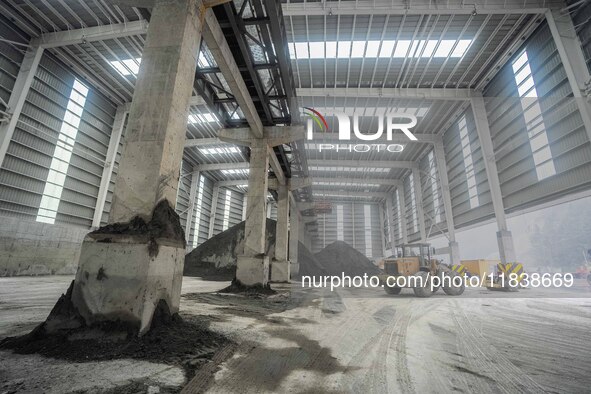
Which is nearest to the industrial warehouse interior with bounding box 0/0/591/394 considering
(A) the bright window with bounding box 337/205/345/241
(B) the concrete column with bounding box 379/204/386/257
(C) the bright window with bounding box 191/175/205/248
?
(C) the bright window with bounding box 191/175/205/248

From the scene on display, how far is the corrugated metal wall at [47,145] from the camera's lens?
541 inches

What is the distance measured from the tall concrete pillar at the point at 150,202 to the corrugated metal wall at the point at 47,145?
15.3 meters

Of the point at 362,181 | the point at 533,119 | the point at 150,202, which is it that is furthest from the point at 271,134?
the point at 362,181

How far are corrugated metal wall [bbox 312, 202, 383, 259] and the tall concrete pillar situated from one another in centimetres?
3757

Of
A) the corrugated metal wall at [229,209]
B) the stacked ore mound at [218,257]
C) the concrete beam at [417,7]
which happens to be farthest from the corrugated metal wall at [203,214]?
the concrete beam at [417,7]

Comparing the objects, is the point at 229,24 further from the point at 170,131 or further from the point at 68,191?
the point at 68,191

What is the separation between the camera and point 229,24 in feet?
24.2

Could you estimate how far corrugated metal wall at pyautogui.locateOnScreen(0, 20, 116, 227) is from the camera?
45.1 feet

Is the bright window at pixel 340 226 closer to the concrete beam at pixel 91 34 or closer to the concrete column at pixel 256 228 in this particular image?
the concrete column at pixel 256 228

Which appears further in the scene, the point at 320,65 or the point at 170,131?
the point at 320,65

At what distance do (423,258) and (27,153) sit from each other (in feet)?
69.1

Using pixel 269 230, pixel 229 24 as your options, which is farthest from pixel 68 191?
pixel 229 24

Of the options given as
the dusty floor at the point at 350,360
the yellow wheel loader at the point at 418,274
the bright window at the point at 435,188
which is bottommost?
the dusty floor at the point at 350,360

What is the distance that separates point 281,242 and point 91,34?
1523 cm
